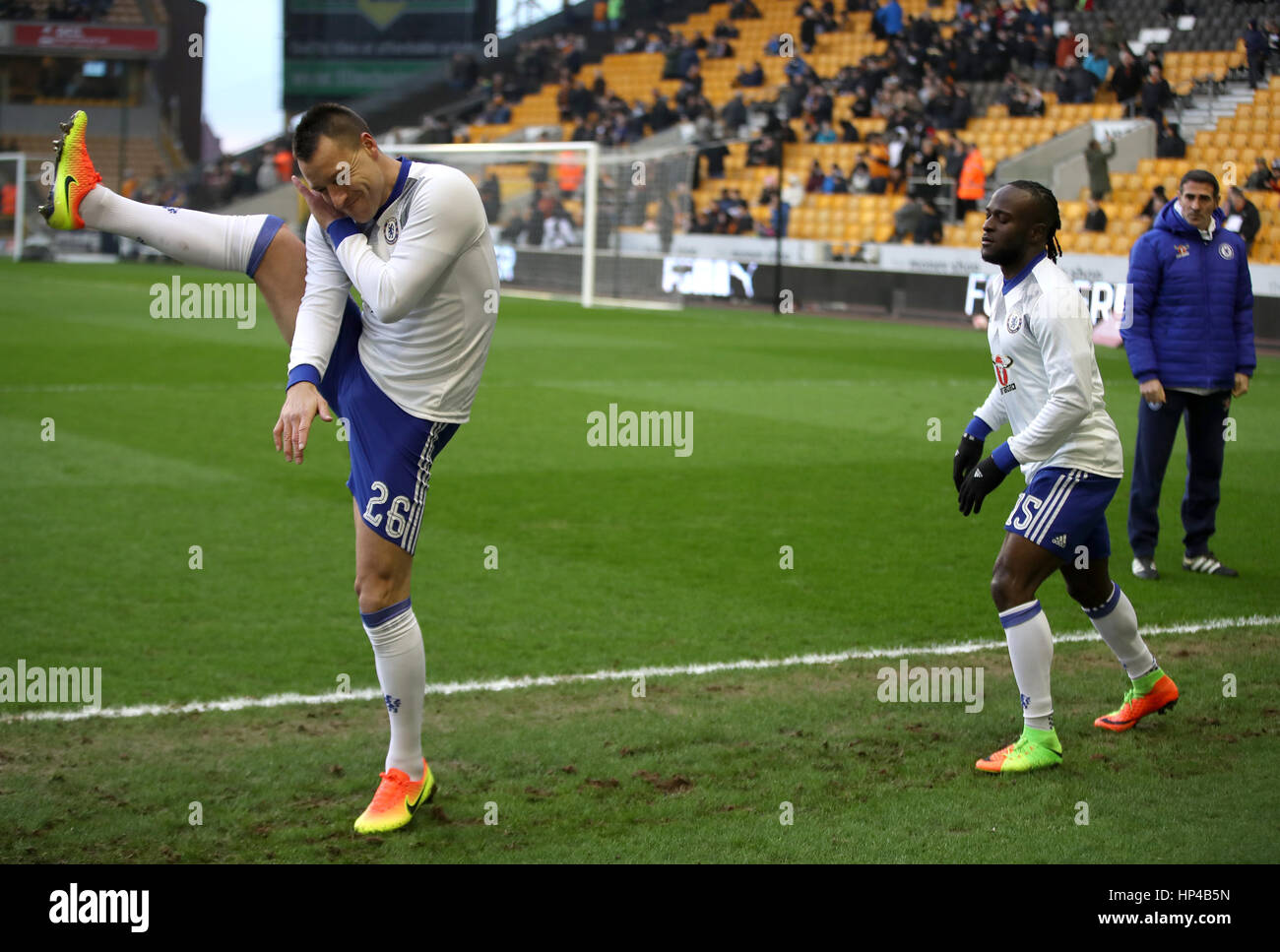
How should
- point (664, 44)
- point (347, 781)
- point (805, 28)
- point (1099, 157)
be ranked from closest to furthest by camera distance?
point (347, 781), point (1099, 157), point (805, 28), point (664, 44)

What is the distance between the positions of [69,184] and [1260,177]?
21.8 meters

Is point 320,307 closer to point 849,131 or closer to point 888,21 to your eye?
point 849,131

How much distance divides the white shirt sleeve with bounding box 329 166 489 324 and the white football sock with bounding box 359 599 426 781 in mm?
918

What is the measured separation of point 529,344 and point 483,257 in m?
15.4

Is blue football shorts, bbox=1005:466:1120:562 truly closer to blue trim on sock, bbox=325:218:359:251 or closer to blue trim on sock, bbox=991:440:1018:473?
blue trim on sock, bbox=991:440:1018:473

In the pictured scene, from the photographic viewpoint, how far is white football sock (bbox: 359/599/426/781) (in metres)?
4.46

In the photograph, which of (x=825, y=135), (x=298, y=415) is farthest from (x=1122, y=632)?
(x=825, y=135)

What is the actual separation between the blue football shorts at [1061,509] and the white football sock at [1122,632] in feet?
1.20

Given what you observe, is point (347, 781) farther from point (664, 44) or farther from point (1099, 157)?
point (664, 44)

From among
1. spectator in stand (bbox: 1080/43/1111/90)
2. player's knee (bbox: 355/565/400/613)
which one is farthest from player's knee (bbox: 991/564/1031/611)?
spectator in stand (bbox: 1080/43/1111/90)

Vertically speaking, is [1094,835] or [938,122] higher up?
[938,122]
